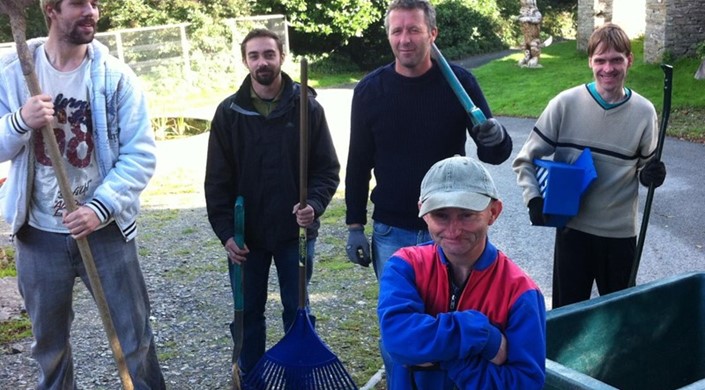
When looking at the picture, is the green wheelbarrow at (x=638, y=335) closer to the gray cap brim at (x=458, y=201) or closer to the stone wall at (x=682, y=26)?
the gray cap brim at (x=458, y=201)

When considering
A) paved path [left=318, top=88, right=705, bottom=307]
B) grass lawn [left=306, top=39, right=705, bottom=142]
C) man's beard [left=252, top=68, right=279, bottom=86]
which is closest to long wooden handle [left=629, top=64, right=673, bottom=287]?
man's beard [left=252, top=68, right=279, bottom=86]

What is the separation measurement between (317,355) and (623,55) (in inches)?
76.8

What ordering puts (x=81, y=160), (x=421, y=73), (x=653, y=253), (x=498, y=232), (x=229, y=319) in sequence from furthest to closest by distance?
(x=498, y=232)
(x=653, y=253)
(x=229, y=319)
(x=421, y=73)
(x=81, y=160)

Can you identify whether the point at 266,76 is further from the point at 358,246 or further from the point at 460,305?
the point at 460,305

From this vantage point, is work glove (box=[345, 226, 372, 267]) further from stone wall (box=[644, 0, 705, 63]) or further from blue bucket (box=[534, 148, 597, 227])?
stone wall (box=[644, 0, 705, 63])

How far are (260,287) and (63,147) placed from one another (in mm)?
1186

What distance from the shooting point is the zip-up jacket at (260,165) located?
381 centimetres

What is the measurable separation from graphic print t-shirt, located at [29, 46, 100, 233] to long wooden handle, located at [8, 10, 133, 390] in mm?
151

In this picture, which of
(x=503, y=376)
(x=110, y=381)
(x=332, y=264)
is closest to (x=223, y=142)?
(x=110, y=381)

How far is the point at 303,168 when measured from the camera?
3682 mm

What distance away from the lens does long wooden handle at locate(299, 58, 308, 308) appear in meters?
3.64

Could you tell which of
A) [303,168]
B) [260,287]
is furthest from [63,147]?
[260,287]

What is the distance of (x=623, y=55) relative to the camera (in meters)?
3.68

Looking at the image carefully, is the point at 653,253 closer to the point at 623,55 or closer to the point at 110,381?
the point at 623,55
